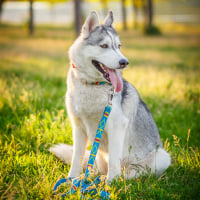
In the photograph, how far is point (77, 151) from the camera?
7.68 feet

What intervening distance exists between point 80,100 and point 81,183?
2.63 ft

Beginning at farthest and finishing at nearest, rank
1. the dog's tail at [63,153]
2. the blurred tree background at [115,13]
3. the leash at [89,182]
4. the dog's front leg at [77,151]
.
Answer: the blurred tree background at [115,13]
the dog's tail at [63,153]
the dog's front leg at [77,151]
the leash at [89,182]

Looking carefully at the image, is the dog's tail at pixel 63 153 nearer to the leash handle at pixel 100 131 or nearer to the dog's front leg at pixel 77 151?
the dog's front leg at pixel 77 151

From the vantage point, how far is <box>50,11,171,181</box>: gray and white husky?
2.16m

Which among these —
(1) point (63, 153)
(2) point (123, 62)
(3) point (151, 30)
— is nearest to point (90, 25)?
(2) point (123, 62)

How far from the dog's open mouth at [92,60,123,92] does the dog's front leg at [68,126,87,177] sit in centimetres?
65

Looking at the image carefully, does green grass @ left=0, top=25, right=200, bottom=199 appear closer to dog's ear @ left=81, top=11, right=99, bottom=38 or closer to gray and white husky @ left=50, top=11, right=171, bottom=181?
gray and white husky @ left=50, top=11, right=171, bottom=181

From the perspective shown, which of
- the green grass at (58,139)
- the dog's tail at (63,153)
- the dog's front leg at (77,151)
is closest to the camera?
the green grass at (58,139)

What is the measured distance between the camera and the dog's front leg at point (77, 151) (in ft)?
7.55

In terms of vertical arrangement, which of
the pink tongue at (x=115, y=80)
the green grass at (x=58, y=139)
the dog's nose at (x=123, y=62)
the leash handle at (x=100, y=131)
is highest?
the dog's nose at (x=123, y=62)

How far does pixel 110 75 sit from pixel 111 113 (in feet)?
1.30

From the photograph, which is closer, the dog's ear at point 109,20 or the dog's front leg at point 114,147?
the dog's front leg at point 114,147

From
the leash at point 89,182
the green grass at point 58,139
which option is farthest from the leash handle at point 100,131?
the green grass at point 58,139

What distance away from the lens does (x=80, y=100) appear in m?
2.17
